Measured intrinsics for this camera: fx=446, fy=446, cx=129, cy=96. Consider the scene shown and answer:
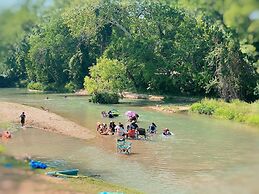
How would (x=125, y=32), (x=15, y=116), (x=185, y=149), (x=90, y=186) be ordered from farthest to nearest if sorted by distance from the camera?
(x=125, y=32), (x=15, y=116), (x=185, y=149), (x=90, y=186)

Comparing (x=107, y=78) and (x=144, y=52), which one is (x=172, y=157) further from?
(x=144, y=52)

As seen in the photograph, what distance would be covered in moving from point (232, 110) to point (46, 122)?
17102mm

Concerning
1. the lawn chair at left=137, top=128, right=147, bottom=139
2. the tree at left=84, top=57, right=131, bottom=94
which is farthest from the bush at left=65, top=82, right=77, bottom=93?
the lawn chair at left=137, top=128, right=147, bottom=139

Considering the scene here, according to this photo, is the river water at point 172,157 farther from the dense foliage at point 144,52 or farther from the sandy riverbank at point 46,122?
the dense foliage at point 144,52

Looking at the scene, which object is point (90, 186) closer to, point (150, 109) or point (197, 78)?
point (150, 109)

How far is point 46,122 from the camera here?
118 ft

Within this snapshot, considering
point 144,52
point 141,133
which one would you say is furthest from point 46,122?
point 144,52

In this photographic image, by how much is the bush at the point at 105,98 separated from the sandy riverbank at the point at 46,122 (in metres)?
12.2

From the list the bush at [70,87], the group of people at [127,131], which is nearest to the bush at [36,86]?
the bush at [70,87]

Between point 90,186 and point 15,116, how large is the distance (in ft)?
77.1

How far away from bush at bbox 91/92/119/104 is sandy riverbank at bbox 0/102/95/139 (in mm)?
12200

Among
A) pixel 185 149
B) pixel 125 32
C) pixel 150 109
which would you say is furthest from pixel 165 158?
pixel 125 32

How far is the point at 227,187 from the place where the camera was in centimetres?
1797

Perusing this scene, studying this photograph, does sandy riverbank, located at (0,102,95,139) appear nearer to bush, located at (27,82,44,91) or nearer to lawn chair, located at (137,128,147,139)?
lawn chair, located at (137,128,147,139)
